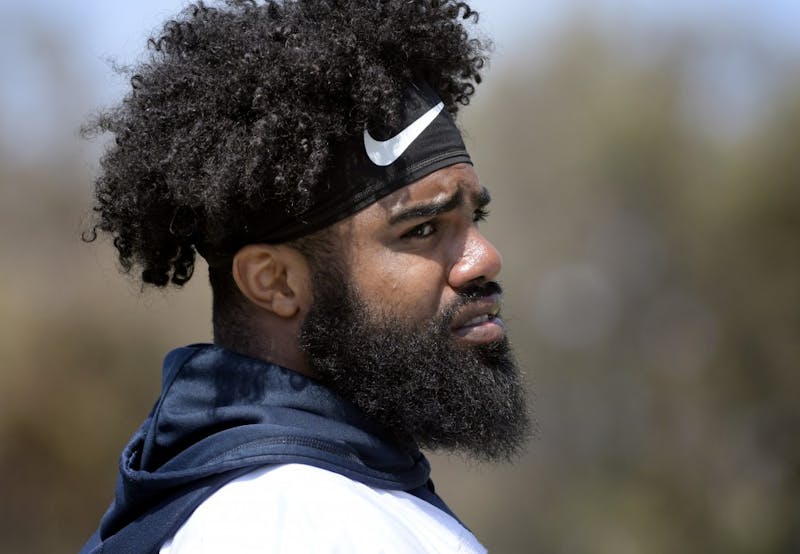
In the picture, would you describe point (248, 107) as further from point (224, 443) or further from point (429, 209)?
point (224, 443)

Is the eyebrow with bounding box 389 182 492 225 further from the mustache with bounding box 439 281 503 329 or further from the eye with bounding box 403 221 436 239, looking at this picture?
the mustache with bounding box 439 281 503 329

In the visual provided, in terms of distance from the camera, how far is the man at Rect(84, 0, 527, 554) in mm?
2314

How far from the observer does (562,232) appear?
11125 mm

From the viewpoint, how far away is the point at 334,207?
2.44 meters

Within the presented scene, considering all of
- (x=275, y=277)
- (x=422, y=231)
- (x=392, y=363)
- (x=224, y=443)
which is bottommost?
(x=224, y=443)

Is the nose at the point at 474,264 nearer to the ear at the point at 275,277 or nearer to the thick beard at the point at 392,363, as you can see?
the thick beard at the point at 392,363

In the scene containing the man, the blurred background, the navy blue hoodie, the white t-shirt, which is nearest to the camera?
the white t-shirt

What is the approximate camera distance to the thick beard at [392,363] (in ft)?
7.99

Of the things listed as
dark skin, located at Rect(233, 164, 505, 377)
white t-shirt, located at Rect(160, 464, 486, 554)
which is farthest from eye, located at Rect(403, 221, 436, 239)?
white t-shirt, located at Rect(160, 464, 486, 554)

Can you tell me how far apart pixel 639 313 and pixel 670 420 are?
118 cm

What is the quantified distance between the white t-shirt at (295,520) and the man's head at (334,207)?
386 millimetres

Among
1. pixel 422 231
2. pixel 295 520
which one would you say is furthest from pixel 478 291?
pixel 295 520

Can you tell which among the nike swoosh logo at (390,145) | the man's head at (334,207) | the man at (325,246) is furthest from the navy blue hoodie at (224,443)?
the nike swoosh logo at (390,145)

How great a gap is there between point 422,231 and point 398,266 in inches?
4.6
